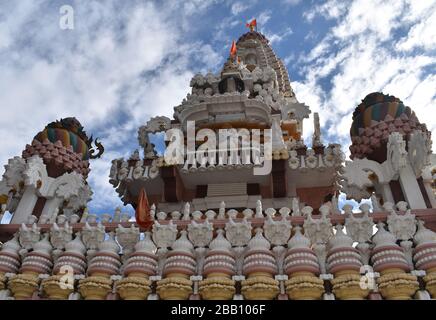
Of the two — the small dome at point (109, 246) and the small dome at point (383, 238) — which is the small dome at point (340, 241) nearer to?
the small dome at point (383, 238)

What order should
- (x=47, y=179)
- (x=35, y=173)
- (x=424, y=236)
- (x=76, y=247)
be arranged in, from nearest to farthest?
(x=424, y=236) < (x=76, y=247) < (x=35, y=173) < (x=47, y=179)

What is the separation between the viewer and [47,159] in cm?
1016

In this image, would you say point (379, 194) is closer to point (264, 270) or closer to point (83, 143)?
point (264, 270)

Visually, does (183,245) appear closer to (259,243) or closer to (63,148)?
(259,243)

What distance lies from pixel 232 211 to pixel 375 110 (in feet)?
14.1

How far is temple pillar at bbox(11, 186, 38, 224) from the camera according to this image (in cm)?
908

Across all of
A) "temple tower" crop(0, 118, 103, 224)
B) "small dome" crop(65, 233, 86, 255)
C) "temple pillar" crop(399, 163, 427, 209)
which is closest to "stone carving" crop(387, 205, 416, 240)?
"temple pillar" crop(399, 163, 427, 209)

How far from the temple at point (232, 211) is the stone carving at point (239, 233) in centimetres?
2

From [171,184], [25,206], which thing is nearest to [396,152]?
[171,184]

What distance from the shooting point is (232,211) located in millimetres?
7555

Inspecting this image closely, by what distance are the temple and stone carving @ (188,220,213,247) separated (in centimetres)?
2
